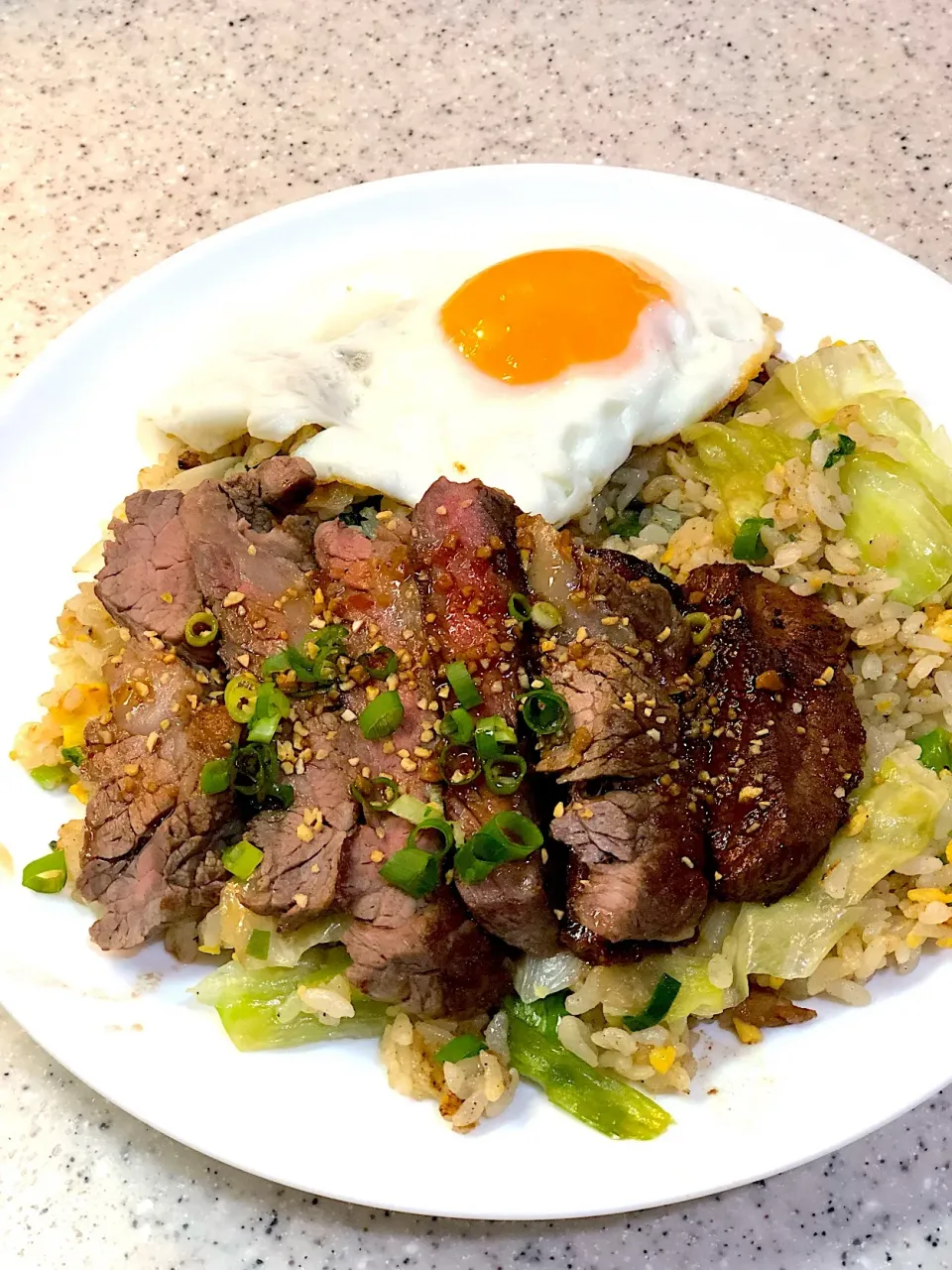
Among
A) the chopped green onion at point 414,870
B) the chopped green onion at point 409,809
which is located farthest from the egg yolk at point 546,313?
the chopped green onion at point 414,870

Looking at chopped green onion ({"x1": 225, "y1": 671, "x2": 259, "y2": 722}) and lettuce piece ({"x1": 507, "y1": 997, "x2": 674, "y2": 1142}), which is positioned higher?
chopped green onion ({"x1": 225, "y1": 671, "x2": 259, "y2": 722})

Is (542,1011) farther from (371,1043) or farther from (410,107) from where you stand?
(410,107)

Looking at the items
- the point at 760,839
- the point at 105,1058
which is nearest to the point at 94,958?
the point at 105,1058

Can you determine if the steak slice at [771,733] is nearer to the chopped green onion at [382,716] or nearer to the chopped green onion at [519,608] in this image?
the chopped green onion at [519,608]

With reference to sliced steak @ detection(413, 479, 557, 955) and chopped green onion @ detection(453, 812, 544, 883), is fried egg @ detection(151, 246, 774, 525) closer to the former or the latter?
sliced steak @ detection(413, 479, 557, 955)

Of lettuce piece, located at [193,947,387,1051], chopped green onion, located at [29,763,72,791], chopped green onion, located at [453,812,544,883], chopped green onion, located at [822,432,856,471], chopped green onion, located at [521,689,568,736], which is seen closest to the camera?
chopped green onion, located at [453,812,544,883]

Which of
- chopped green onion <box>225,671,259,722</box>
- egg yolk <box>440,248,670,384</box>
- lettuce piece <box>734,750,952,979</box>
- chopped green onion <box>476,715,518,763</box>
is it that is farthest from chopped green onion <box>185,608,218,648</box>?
lettuce piece <box>734,750,952,979</box>

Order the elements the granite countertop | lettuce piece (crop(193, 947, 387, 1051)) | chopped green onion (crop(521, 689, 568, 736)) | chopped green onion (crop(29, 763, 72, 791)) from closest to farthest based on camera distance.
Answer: chopped green onion (crop(521, 689, 568, 736)), lettuce piece (crop(193, 947, 387, 1051)), chopped green onion (crop(29, 763, 72, 791)), the granite countertop
